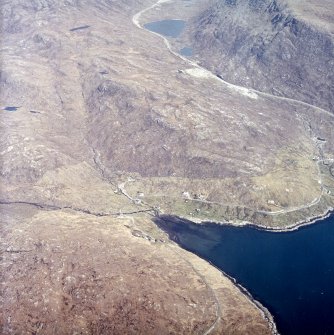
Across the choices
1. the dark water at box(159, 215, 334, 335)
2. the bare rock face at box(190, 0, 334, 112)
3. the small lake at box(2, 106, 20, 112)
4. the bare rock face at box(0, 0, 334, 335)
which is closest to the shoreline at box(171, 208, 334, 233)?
the dark water at box(159, 215, 334, 335)

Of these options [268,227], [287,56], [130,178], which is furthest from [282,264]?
[287,56]

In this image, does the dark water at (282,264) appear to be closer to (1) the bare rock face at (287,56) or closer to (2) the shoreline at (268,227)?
(2) the shoreline at (268,227)

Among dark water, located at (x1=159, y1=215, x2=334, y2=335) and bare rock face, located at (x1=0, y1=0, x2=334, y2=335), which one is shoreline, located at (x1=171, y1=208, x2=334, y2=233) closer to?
dark water, located at (x1=159, y1=215, x2=334, y2=335)

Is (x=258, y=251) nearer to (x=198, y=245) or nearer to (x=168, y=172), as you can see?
(x=198, y=245)

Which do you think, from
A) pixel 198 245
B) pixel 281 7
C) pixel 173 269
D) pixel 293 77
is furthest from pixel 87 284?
pixel 281 7

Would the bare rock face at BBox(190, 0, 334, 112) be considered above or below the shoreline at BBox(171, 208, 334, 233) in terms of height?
above
